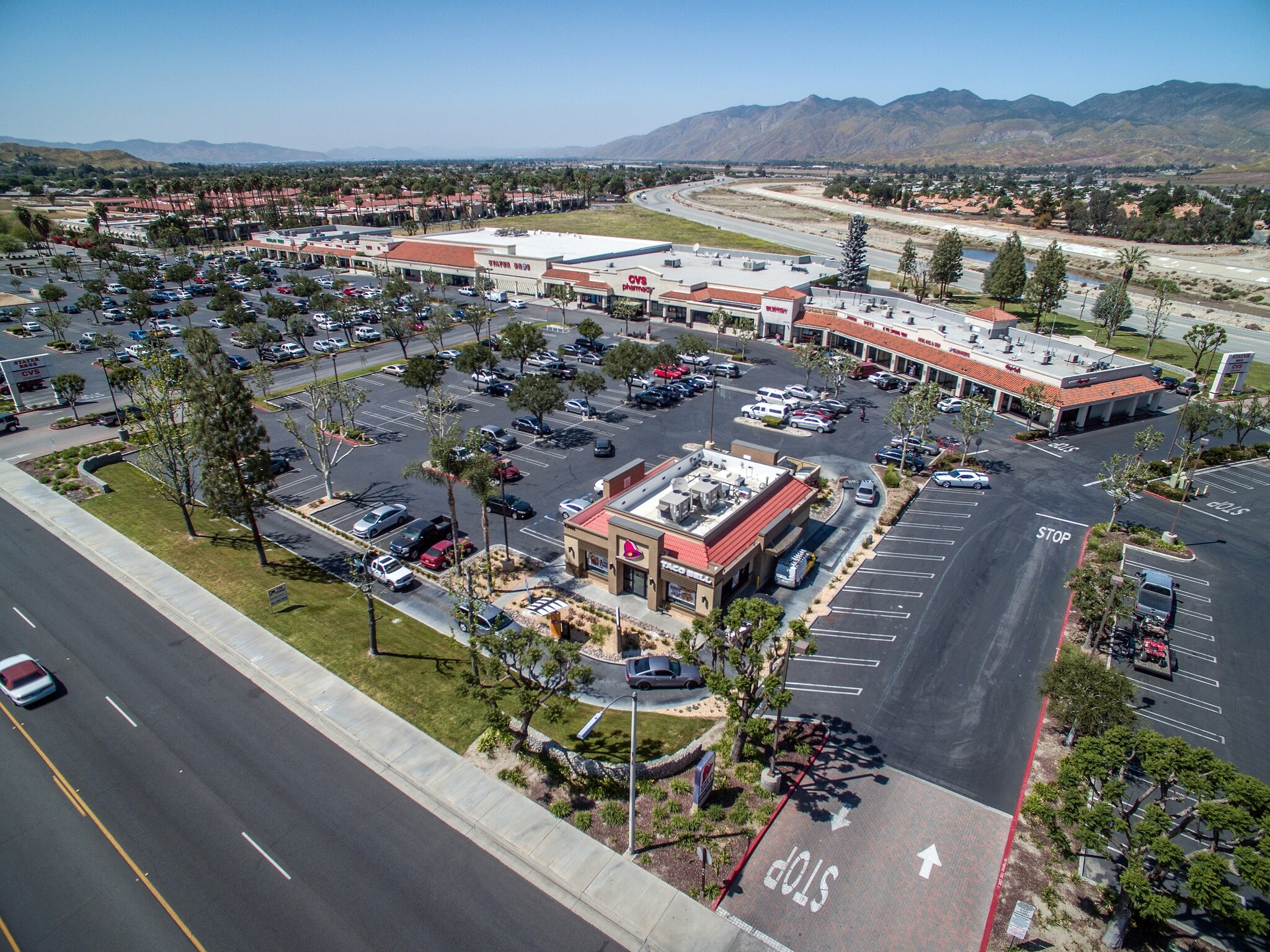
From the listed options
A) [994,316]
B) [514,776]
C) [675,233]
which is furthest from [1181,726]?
[675,233]

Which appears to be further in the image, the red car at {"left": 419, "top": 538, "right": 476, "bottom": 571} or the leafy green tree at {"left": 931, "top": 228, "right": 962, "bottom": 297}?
the leafy green tree at {"left": 931, "top": 228, "right": 962, "bottom": 297}

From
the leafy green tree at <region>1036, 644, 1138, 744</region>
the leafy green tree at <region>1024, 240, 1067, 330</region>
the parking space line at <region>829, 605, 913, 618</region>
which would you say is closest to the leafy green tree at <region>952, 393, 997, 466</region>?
the parking space line at <region>829, 605, 913, 618</region>

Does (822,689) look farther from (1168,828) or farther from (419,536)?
(419,536)

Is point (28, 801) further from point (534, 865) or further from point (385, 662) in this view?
point (534, 865)

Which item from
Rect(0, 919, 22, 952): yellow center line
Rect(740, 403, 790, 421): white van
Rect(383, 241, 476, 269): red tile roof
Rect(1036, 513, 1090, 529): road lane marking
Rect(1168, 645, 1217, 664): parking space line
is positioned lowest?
Rect(0, 919, 22, 952): yellow center line

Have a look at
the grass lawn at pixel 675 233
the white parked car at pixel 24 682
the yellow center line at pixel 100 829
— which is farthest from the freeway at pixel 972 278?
the white parked car at pixel 24 682

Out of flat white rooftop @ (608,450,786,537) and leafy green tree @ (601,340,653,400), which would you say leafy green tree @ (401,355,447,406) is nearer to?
leafy green tree @ (601,340,653,400)
